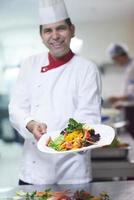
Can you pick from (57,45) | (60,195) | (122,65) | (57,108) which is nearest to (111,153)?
(57,108)

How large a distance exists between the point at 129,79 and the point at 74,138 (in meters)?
3.00

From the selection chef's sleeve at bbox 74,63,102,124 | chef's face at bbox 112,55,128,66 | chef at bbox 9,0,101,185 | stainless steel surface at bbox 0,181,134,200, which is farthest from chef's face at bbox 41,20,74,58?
chef's face at bbox 112,55,128,66

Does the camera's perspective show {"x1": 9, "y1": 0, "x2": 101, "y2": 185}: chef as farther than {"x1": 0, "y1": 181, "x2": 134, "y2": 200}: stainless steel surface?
Yes

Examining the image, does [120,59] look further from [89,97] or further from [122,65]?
[89,97]

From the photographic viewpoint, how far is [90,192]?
166 centimetres

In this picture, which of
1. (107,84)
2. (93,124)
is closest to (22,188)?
(93,124)

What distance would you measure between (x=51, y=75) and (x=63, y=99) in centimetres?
12

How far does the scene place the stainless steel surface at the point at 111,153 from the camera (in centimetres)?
232

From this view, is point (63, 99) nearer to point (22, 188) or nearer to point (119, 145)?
point (22, 188)

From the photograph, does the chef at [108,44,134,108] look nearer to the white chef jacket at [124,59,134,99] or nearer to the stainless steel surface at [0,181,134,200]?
the white chef jacket at [124,59,134,99]

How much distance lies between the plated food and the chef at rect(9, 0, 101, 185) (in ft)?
0.37

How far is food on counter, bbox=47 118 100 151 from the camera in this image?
1.62 meters

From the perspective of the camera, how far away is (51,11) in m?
1.92

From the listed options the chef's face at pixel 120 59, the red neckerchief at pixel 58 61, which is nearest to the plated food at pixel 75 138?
the red neckerchief at pixel 58 61
